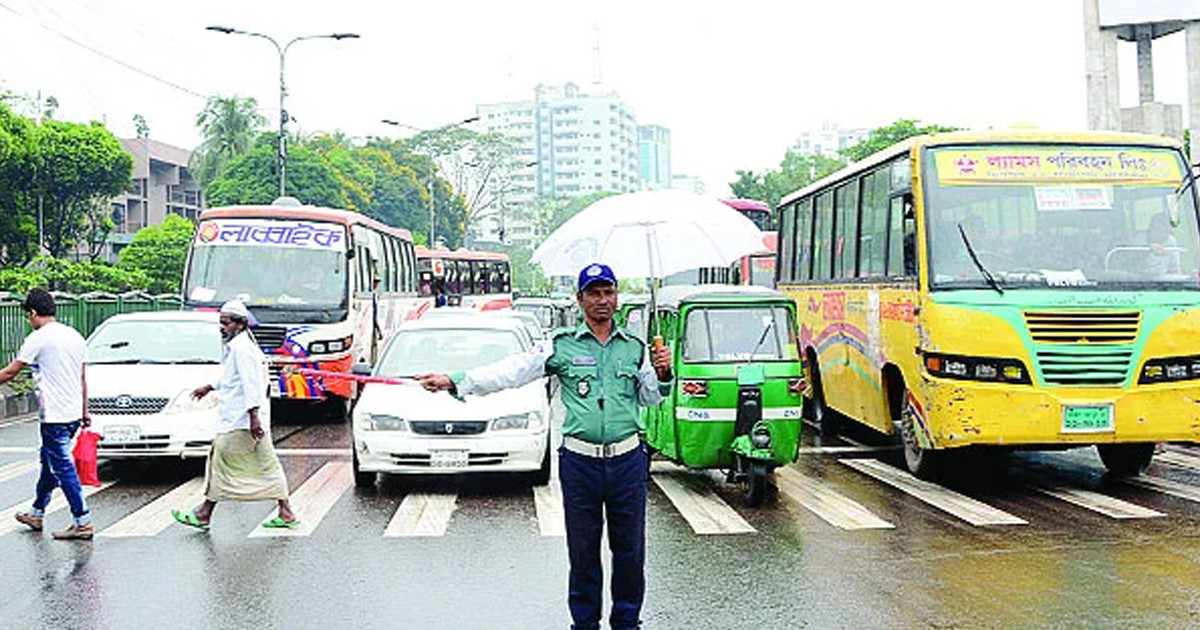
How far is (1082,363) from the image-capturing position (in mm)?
10789

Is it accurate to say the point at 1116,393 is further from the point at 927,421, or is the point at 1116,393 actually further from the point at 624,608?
the point at 624,608

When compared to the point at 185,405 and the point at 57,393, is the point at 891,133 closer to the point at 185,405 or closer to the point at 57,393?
the point at 185,405

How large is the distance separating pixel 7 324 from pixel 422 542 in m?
14.0

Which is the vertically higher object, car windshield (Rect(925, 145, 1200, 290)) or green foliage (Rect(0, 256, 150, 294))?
green foliage (Rect(0, 256, 150, 294))

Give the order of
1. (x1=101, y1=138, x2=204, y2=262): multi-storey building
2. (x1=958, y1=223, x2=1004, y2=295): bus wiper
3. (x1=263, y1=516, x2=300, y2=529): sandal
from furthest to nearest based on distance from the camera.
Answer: (x1=101, y1=138, x2=204, y2=262): multi-storey building, (x1=958, y1=223, x2=1004, y2=295): bus wiper, (x1=263, y1=516, x2=300, y2=529): sandal

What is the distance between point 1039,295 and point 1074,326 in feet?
1.24

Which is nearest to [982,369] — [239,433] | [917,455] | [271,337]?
[917,455]

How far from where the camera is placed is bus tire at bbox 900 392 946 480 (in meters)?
12.1

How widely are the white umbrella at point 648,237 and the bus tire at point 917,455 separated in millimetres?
2269

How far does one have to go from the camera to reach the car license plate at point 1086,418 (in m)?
10.7

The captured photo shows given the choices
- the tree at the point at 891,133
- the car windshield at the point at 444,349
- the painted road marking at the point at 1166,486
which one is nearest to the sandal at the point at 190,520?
the car windshield at the point at 444,349

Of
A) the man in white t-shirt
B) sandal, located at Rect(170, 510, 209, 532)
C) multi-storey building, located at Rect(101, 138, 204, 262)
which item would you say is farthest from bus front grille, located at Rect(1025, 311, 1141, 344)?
multi-storey building, located at Rect(101, 138, 204, 262)

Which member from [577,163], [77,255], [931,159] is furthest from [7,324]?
[577,163]

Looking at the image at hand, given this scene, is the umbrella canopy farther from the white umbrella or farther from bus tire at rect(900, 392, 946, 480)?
bus tire at rect(900, 392, 946, 480)
